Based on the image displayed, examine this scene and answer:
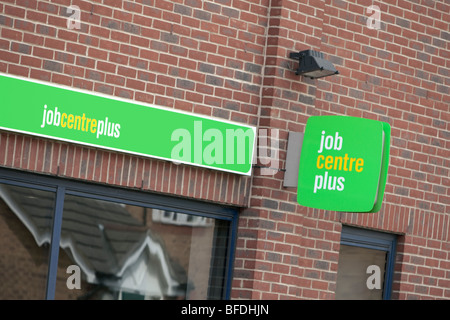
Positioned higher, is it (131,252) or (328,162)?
(328,162)

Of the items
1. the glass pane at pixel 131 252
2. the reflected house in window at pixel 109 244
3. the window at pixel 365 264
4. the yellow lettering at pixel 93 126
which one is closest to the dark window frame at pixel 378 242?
the window at pixel 365 264

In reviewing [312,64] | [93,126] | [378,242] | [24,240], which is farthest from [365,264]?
[24,240]

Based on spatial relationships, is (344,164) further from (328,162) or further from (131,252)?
(131,252)

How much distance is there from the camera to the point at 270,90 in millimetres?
7992

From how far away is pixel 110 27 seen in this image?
726 cm

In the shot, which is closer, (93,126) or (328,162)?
(93,126)

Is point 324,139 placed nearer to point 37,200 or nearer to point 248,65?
point 248,65

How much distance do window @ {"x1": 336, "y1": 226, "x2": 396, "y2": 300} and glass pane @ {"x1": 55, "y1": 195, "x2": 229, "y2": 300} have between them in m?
1.51

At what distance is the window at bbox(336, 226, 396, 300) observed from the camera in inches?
347

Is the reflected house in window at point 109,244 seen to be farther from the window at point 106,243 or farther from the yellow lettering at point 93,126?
the yellow lettering at point 93,126

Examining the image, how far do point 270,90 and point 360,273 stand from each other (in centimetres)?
212

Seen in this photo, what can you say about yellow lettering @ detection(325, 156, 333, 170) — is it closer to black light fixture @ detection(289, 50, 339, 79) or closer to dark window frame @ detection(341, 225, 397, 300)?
black light fixture @ detection(289, 50, 339, 79)
